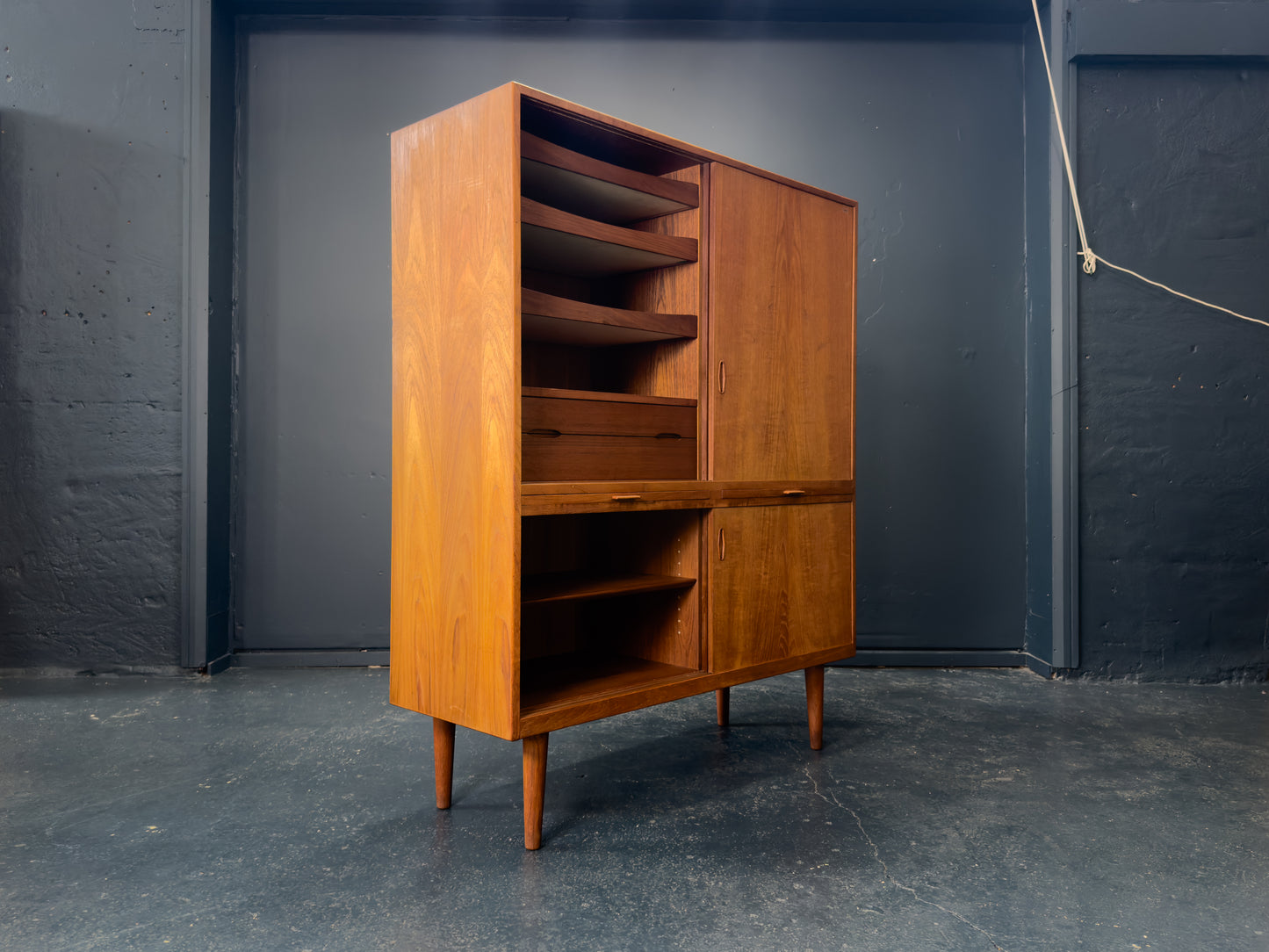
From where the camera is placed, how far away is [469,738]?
285 cm

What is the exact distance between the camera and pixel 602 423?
2.27 m

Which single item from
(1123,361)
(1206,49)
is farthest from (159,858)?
(1206,49)

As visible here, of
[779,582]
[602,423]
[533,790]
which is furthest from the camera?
[779,582]

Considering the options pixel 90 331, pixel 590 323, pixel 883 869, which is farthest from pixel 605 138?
pixel 90 331

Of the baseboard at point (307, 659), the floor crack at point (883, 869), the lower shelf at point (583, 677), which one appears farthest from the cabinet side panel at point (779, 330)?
the baseboard at point (307, 659)

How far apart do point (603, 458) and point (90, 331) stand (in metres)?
2.66

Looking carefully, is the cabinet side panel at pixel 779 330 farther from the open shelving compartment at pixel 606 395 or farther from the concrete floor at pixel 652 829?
the concrete floor at pixel 652 829

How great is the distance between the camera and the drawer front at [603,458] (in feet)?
6.88

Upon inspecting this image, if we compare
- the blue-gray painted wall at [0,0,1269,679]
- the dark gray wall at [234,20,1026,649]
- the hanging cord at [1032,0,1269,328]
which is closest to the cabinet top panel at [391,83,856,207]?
the dark gray wall at [234,20,1026,649]

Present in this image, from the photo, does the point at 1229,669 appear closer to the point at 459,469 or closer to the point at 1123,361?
the point at 1123,361

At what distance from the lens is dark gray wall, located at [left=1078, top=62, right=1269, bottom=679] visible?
11.9 ft

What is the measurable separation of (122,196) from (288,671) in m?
2.14

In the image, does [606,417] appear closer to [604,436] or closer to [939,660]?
[604,436]

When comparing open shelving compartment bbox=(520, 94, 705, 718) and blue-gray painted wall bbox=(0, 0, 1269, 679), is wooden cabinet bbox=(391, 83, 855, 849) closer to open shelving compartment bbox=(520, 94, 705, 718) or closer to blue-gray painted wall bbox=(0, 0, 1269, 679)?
open shelving compartment bbox=(520, 94, 705, 718)
